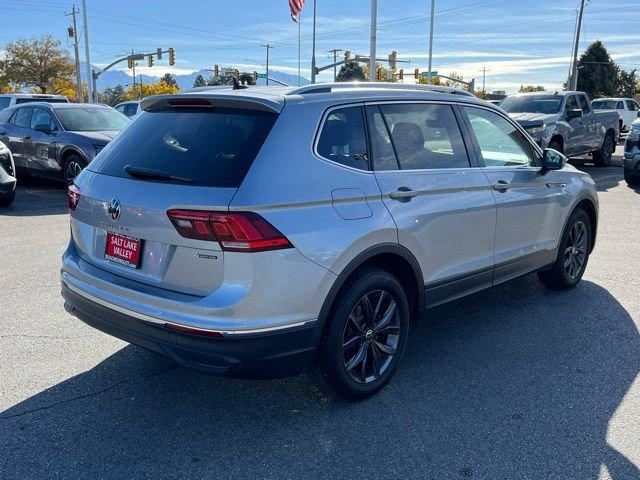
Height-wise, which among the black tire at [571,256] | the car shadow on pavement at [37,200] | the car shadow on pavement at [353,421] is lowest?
the car shadow on pavement at [37,200]

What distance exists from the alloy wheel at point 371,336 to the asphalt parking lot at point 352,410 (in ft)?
0.63

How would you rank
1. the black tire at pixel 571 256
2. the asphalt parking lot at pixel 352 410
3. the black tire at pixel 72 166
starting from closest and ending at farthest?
1. the asphalt parking lot at pixel 352 410
2. the black tire at pixel 571 256
3. the black tire at pixel 72 166

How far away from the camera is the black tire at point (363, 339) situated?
3.21 metres

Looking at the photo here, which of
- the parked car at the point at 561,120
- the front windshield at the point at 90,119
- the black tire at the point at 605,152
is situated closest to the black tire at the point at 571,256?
the parked car at the point at 561,120

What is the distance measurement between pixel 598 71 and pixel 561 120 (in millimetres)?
53910

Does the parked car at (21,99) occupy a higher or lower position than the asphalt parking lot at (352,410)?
higher

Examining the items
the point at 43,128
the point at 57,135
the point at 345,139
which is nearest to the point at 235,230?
the point at 345,139

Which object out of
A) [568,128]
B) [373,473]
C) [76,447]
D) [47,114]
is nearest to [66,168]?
[47,114]

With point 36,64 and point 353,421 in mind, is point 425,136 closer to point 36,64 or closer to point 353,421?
point 353,421

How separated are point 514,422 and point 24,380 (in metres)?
2.96

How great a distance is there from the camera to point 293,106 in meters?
3.16

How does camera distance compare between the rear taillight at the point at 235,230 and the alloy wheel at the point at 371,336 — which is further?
the alloy wheel at the point at 371,336

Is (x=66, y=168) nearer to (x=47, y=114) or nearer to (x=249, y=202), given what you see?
(x=47, y=114)

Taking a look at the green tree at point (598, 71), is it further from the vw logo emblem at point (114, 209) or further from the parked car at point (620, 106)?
the vw logo emblem at point (114, 209)
